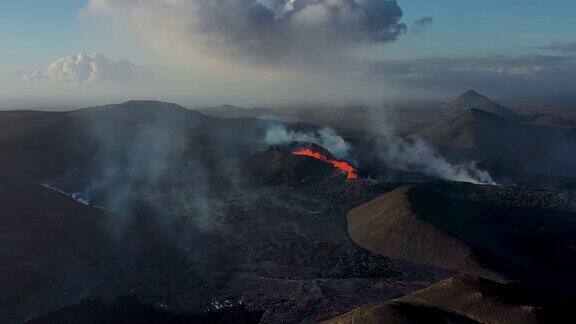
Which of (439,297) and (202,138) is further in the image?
(202,138)

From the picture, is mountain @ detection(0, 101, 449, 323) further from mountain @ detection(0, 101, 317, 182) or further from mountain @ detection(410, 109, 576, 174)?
mountain @ detection(410, 109, 576, 174)

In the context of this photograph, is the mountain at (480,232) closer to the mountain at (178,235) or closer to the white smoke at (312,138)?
the mountain at (178,235)

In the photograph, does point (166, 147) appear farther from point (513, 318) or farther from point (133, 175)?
point (513, 318)

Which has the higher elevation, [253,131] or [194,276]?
[253,131]

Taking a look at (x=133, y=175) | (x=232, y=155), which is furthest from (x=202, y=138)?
(x=133, y=175)

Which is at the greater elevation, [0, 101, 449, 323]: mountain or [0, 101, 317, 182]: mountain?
[0, 101, 317, 182]: mountain

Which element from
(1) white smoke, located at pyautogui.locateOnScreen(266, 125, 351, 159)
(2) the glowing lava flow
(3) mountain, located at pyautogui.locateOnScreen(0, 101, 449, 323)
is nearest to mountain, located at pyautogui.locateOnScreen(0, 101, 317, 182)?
(3) mountain, located at pyautogui.locateOnScreen(0, 101, 449, 323)

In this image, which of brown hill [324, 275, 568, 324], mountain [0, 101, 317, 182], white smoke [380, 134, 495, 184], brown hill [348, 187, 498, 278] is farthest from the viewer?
white smoke [380, 134, 495, 184]
